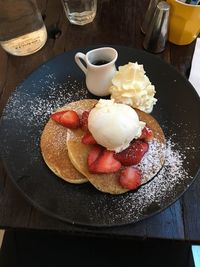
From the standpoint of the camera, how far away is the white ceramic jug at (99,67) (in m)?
0.99

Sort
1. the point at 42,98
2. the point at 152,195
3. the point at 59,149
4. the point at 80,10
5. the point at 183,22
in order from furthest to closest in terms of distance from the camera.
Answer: the point at 80,10, the point at 183,22, the point at 42,98, the point at 59,149, the point at 152,195

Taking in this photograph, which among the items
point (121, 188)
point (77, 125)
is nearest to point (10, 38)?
point (77, 125)

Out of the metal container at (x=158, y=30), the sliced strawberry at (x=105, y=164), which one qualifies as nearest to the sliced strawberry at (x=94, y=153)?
the sliced strawberry at (x=105, y=164)

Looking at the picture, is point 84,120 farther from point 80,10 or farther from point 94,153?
point 80,10

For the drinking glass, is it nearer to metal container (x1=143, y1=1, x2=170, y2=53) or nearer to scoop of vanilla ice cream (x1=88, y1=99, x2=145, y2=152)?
metal container (x1=143, y1=1, x2=170, y2=53)

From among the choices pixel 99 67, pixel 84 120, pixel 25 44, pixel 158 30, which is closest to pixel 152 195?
pixel 84 120

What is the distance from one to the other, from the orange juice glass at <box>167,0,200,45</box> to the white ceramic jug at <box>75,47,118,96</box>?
0.31 m

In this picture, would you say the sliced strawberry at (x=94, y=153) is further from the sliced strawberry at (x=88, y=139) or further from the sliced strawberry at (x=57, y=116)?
the sliced strawberry at (x=57, y=116)

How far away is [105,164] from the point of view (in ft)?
2.84

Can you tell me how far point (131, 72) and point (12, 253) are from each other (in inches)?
28.8

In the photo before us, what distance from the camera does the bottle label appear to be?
119 cm

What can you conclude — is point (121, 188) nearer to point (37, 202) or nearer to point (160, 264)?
point (37, 202)

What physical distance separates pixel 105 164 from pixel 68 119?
20 centimetres

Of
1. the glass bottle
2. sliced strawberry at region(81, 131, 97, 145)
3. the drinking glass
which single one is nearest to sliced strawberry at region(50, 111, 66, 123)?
sliced strawberry at region(81, 131, 97, 145)
